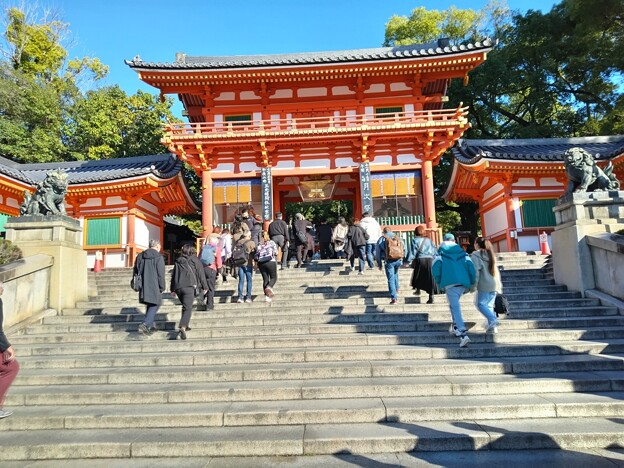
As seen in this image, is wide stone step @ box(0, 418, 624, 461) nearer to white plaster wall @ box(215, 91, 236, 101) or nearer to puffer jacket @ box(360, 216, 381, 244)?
puffer jacket @ box(360, 216, 381, 244)

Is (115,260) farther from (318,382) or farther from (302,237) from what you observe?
(318,382)

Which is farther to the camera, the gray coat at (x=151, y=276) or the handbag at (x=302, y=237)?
Answer: the handbag at (x=302, y=237)

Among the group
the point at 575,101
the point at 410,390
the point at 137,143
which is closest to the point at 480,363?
the point at 410,390

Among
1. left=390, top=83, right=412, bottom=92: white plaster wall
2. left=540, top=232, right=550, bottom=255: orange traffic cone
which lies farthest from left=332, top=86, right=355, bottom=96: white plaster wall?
left=540, top=232, right=550, bottom=255: orange traffic cone

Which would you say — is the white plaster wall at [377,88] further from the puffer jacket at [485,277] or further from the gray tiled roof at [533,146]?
the puffer jacket at [485,277]

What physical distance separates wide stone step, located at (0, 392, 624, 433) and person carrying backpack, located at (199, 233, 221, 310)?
347cm

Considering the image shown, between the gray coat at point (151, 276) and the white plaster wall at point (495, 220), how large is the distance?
44.9ft

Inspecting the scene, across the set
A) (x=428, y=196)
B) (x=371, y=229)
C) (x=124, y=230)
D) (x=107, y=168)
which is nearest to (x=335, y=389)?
(x=371, y=229)

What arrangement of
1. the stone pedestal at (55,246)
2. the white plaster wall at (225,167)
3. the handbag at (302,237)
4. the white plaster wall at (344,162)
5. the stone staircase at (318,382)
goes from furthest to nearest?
1. the white plaster wall at (225,167)
2. the white plaster wall at (344,162)
3. the handbag at (302,237)
4. the stone pedestal at (55,246)
5. the stone staircase at (318,382)

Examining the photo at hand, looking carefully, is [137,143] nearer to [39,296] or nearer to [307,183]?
[307,183]

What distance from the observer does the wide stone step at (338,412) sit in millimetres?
4062

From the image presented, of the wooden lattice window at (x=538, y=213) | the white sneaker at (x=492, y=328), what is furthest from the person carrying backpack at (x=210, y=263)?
the wooden lattice window at (x=538, y=213)

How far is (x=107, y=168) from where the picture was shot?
1780 cm

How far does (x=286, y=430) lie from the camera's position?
3.95m
